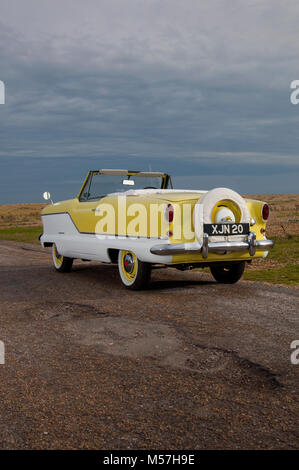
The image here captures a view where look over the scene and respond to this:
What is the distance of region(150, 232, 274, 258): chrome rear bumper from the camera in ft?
22.2

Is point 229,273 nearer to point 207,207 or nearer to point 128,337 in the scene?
point 207,207

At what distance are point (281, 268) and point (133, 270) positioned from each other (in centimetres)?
412

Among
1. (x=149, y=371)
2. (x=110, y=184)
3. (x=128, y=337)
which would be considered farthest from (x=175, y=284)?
(x=149, y=371)

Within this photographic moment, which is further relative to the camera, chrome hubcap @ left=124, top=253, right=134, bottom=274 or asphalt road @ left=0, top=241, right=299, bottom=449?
chrome hubcap @ left=124, top=253, right=134, bottom=274

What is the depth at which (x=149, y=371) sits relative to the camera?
3.93m

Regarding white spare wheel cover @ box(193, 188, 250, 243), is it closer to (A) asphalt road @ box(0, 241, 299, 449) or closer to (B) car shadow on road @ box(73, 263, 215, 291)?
(A) asphalt road @ box(0, 241, 299, 449)

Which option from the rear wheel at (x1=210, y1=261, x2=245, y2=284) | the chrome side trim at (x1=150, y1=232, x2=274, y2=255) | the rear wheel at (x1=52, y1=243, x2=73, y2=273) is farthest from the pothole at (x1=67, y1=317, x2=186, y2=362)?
the rear wheel at (x1=52, y1=243, x2=73, y2=273)

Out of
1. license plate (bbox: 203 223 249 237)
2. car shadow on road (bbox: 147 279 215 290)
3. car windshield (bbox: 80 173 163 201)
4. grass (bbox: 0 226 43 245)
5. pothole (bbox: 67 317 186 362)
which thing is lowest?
grass (bbox: 0 226 43 245)

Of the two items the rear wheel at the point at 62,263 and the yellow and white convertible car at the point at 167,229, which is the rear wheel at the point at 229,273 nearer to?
the yellow and white convertible car at the point at 167,229

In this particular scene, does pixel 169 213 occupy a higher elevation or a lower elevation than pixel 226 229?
higher

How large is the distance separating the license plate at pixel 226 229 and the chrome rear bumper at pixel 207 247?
11 centimetres

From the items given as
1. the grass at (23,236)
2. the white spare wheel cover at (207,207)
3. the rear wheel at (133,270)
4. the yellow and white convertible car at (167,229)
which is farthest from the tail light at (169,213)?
the grass at (23,236)

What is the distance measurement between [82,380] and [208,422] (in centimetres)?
115

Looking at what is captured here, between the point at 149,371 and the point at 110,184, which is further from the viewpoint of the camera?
the point at 110,184
